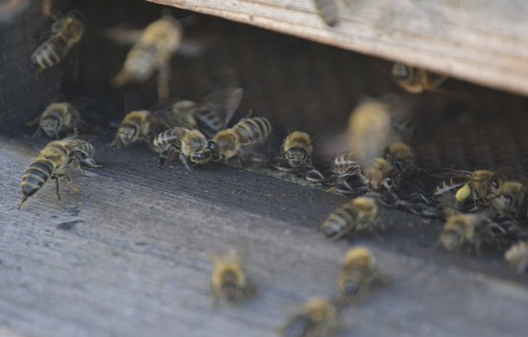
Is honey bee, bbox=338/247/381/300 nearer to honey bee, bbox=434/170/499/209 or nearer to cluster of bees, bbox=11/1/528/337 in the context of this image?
cluster of bees, bbox=11/1/528/337

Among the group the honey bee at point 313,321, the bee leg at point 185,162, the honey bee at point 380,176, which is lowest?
the honey bee at point 313,321

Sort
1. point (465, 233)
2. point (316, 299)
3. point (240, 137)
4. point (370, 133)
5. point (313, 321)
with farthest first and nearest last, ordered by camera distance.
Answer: point (240, 137) → point (370, 133) → point (465, 233) → point (316, 299) → point (313, 321)

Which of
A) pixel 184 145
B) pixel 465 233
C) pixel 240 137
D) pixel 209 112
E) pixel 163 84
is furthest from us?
pixel 163 84

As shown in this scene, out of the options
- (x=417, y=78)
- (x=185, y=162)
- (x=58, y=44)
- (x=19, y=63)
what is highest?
(x=417, y=78)

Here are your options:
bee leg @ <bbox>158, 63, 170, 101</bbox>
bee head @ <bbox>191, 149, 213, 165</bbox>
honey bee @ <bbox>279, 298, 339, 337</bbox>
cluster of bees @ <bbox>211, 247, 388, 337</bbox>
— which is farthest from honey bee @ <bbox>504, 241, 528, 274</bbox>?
bee leg @ <bbox>158, 63, 170, 101</bbox>

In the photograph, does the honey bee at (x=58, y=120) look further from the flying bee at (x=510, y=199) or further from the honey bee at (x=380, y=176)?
the flying bee at (x=510, y=199)

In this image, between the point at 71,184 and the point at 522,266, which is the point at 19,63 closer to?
the point at 71,184

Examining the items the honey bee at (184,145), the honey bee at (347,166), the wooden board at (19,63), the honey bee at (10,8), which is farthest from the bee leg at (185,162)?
the honey bee at (10,8)

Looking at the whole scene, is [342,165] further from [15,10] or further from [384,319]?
[15,10]

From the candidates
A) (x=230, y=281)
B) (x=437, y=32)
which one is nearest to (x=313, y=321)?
(x=230, y=281)
